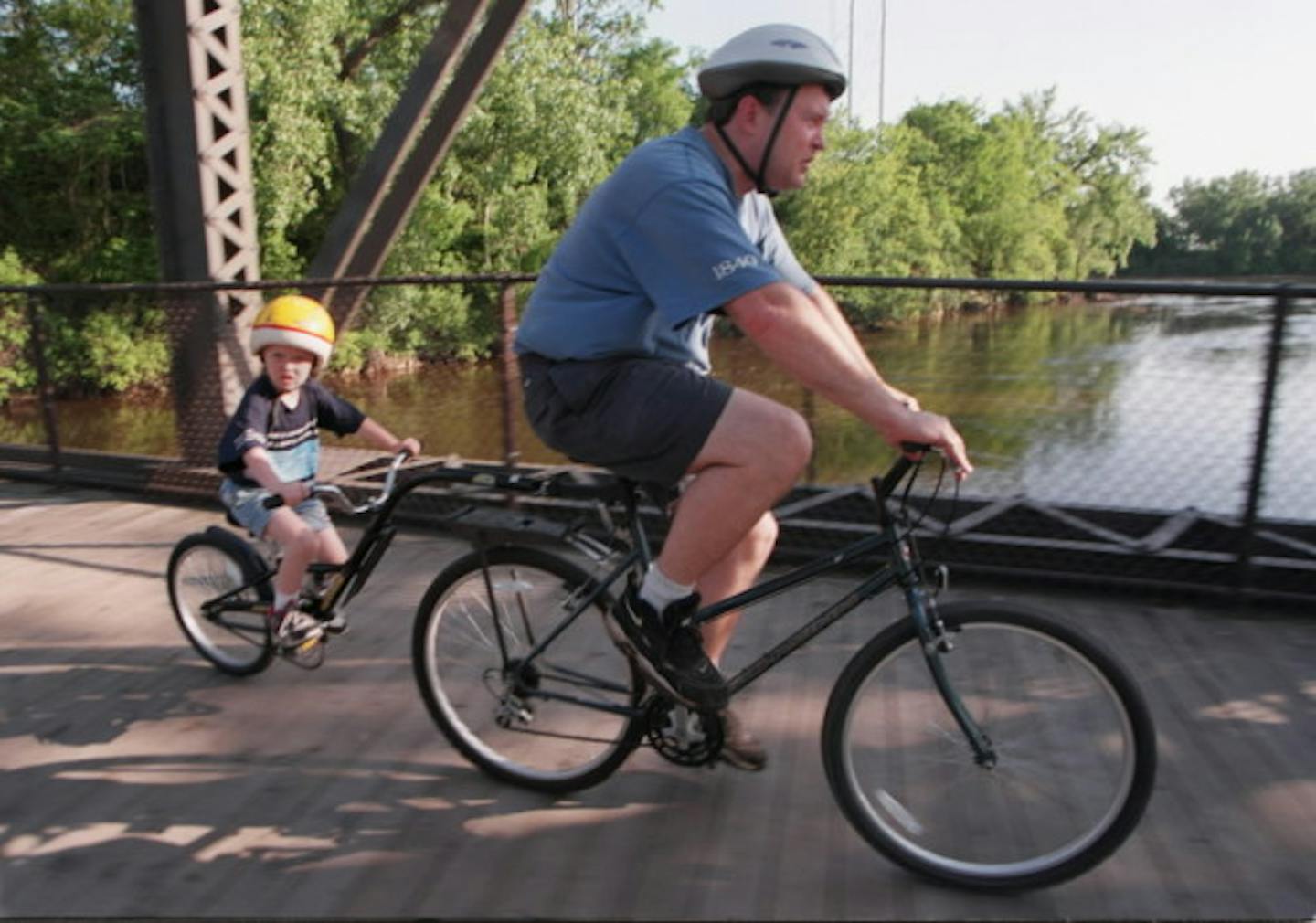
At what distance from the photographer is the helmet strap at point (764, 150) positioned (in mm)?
2291

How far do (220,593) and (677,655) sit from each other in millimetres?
2094

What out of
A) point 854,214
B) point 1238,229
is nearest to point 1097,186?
point 1238,229

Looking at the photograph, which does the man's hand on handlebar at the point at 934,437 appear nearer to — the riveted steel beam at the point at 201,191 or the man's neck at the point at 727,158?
Answer: the man's neck at the point at 727,158

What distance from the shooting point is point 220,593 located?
146 inches

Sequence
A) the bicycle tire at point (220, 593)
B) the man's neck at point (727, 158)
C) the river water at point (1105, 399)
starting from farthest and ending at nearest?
the river water at point (1105, 399) < the bicycle tire at point (220, 593) < the man's neck at point (727, 158)

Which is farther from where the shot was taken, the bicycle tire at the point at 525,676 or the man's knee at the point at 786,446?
the bicycle tire at the point at 525,676

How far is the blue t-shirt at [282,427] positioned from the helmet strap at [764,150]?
1784 mm

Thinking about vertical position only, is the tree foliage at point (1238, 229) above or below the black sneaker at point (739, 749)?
above

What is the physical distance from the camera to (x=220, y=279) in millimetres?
6203

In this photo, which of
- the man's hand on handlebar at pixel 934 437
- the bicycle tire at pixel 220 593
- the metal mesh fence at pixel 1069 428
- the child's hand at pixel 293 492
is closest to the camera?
the man's hand on handlebar at pixel 934 437

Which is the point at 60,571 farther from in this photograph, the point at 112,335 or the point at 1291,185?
the point at 1291,185

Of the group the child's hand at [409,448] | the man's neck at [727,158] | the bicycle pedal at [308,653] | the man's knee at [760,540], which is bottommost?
the bicycle pedal at [308,653]

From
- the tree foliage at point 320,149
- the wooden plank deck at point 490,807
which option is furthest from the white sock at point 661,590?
the tree foliage at point 320,149

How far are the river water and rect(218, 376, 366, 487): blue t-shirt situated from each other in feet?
6.48
